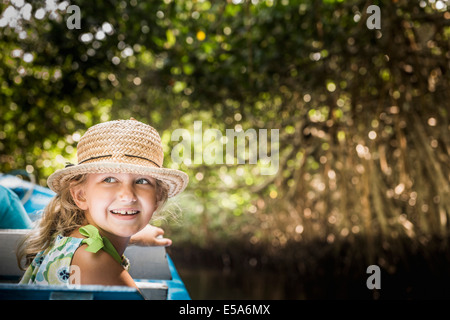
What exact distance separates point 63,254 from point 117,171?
0.65 feet

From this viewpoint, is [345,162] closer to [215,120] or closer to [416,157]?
[416,157]

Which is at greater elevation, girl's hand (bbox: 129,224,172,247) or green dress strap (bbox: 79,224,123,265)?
girl's hand (bbox: 129,224,172,247)

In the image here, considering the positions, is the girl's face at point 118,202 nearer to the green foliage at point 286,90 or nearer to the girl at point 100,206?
the girl at point 100,206

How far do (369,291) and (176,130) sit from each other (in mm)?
2153

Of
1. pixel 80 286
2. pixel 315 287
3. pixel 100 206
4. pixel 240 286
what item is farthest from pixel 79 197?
pixel 315 287

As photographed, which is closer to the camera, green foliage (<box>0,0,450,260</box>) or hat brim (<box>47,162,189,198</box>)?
hat brim (<box>47,162,189,198</box>)

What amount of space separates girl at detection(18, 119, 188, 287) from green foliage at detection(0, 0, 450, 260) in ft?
5.33

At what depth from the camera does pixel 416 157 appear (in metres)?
2.95

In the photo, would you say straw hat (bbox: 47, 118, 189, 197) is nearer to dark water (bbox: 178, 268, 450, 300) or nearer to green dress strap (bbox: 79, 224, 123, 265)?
green dress strap (bbox: 79, 224, 123, 265)

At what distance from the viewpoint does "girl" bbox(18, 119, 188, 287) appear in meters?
0.81

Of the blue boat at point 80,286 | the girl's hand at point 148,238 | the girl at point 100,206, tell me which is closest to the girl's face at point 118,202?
the girl at point 100,206

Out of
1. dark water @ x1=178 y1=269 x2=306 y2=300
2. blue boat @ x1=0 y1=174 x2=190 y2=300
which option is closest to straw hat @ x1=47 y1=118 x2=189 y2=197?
blue boat @ x1=0 y1=174 x2=190 y2=300

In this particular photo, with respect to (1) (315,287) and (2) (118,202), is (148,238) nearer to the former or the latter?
(2) (118,202)

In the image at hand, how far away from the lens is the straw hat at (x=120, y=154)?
85cm
